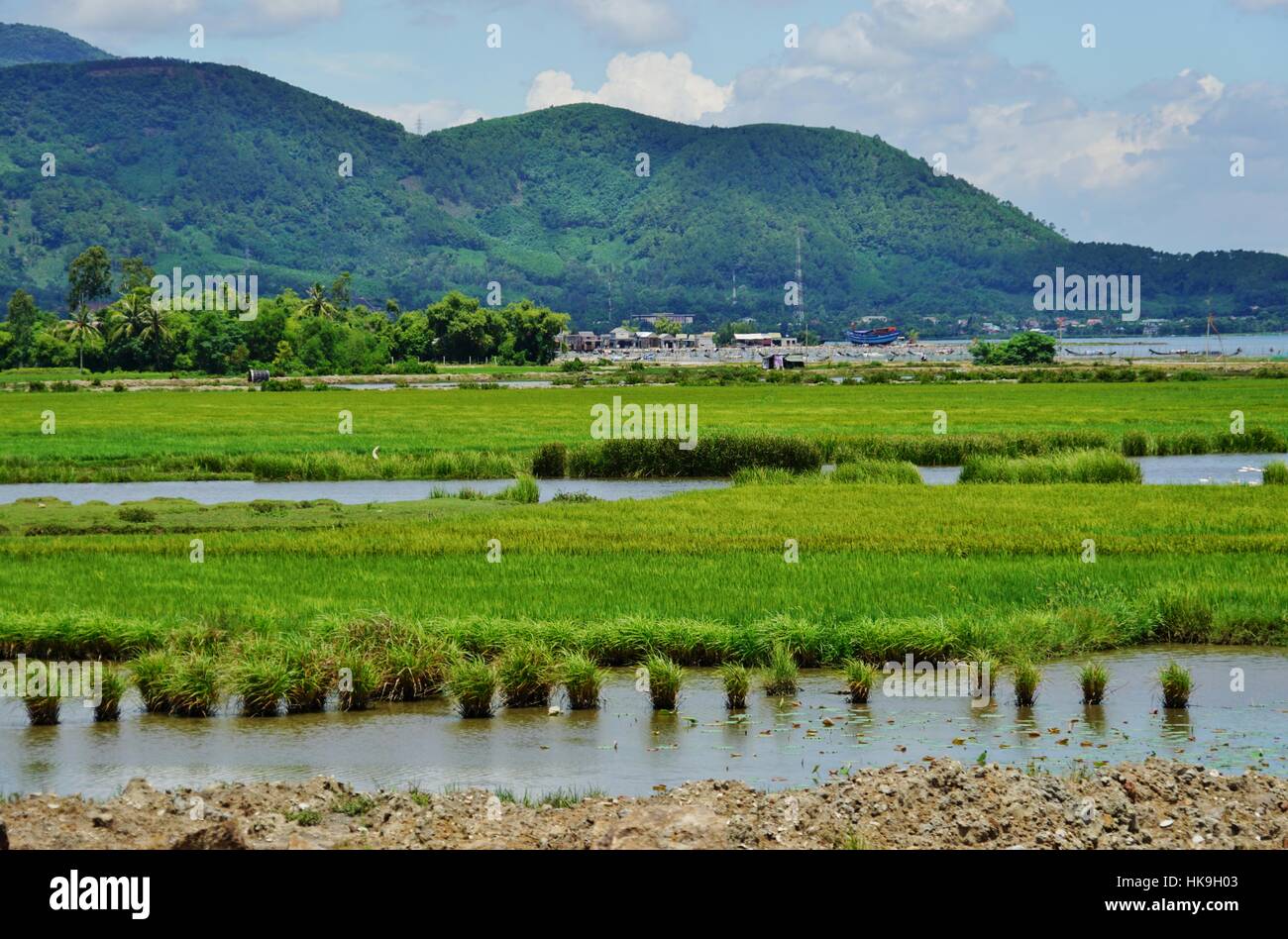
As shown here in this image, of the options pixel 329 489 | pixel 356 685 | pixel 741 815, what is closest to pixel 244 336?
pixel 329 489

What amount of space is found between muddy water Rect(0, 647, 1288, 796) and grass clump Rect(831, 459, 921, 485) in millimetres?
24574

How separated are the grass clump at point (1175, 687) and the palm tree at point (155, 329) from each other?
451ft

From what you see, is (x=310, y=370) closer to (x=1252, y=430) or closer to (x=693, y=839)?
(x=1252, y=430)

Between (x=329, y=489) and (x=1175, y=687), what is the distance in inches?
1295

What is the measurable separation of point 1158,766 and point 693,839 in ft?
14.7

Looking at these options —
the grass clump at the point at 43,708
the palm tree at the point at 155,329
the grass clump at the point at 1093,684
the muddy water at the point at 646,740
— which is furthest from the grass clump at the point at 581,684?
the palm tree at the point at 155,329

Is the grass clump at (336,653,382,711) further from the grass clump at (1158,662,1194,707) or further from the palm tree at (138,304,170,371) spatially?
the palm tree at (138,304,170,371)

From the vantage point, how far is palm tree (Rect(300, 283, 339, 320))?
184250 mm

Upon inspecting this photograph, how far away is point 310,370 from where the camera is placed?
499 feet

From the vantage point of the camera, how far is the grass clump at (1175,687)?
16641 millimetres

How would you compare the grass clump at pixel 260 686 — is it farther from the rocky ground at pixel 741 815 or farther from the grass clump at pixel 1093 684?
the grass clump at pixel 1093 684

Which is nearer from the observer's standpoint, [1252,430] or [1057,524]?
[1057,524]

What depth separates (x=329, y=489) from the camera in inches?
1789
